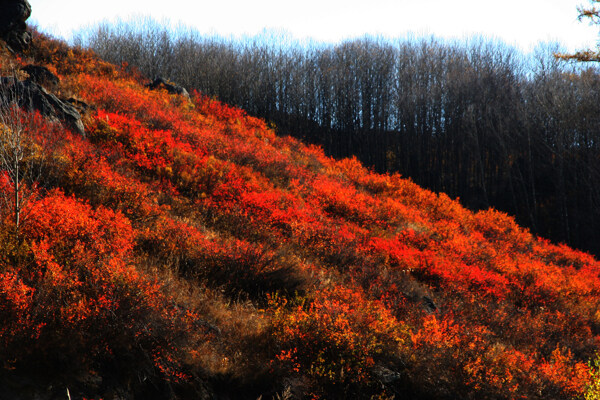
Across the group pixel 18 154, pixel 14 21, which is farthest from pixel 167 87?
pixel 18 154

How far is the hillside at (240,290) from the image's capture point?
13.4 feet

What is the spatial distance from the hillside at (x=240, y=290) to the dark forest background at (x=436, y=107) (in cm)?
1820

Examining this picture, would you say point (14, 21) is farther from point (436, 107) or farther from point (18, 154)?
point (436, 107)

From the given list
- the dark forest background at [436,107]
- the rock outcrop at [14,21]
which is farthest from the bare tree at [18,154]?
the dark forest background at [436,107]

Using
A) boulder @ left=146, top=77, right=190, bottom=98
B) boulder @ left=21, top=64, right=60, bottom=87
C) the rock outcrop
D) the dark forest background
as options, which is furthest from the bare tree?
the dark forest background

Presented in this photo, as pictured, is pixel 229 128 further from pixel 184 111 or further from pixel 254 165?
pixel 254 165

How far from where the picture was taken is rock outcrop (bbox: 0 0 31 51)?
51.1 feet

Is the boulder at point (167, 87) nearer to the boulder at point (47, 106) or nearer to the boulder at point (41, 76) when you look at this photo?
the boulder at point (41, 76)

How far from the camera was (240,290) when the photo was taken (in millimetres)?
6332

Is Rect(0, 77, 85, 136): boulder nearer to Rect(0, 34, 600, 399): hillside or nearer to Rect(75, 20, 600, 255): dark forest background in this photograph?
Rect(0, 34, 600, 399): hillside

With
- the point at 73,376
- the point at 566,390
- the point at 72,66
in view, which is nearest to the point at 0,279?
the point at 73,376

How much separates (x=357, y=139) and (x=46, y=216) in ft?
115

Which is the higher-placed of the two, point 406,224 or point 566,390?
point 406,224

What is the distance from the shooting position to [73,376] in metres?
3.66
